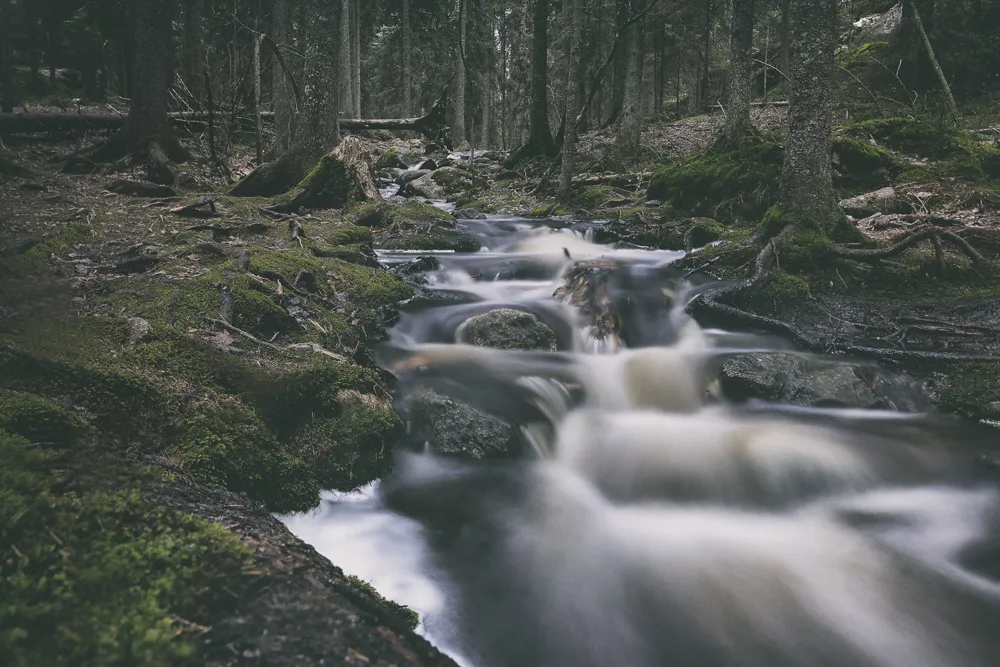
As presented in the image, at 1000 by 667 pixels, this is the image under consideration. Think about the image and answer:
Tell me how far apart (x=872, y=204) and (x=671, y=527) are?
7057 mm

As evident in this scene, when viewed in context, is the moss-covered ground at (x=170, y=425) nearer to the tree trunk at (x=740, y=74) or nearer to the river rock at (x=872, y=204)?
the river rock at (x=872, y=204)

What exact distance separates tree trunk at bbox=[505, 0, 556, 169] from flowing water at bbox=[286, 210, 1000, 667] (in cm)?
1286

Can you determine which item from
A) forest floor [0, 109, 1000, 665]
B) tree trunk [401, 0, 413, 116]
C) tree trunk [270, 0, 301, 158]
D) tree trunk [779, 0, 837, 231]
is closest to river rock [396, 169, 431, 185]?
tree trunk [270, 0, 301, 158]

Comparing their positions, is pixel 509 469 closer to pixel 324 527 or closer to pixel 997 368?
pixel 324 527

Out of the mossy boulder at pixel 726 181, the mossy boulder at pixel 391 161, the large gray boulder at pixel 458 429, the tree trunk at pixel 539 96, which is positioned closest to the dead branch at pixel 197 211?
the large gray boulder at pixel 458 429

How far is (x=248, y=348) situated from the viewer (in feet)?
13.4

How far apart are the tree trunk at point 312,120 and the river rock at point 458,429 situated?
261 inches

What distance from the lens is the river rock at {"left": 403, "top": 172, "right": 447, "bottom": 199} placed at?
1658 centimetres

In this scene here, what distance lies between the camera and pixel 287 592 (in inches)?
74.4

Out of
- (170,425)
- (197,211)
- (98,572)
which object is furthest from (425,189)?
(98,572)

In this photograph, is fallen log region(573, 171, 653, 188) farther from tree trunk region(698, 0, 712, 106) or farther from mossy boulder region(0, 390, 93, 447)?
tree trunk region(698, 0, 712, 106)

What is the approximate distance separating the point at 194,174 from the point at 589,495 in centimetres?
972

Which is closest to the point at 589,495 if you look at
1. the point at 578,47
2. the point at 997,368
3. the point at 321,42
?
the point at 997,368

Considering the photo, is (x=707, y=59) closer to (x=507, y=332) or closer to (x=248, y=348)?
(x=507, y=332)
